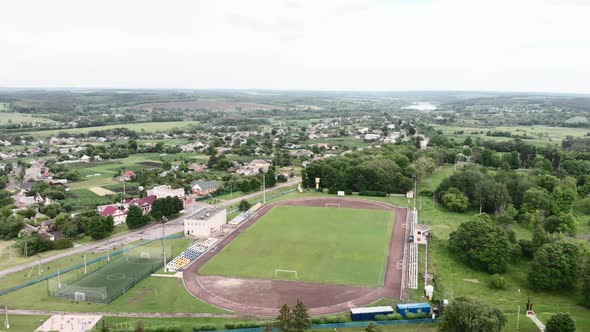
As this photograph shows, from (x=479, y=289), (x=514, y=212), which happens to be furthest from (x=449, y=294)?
(x=514, y=212)

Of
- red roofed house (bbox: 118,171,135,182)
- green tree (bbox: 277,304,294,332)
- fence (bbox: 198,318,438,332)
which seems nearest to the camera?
green tree (bbox: 277,304,294,332)

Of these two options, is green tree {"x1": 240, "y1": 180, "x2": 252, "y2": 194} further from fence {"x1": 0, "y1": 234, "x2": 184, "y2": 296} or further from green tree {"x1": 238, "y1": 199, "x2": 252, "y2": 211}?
fence {"x1": 0, "y1": 234, "x2": 184, "y2": 296}

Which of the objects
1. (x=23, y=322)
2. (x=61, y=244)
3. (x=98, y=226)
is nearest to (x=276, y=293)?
(x=23, y=322)

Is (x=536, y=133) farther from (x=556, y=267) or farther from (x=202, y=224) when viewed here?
(x=202, y=224)

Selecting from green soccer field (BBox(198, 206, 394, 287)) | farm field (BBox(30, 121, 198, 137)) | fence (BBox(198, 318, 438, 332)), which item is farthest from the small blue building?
farm field (BBox(30, 121, 198, 137))

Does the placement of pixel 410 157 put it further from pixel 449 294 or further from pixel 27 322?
pixel 27 322
